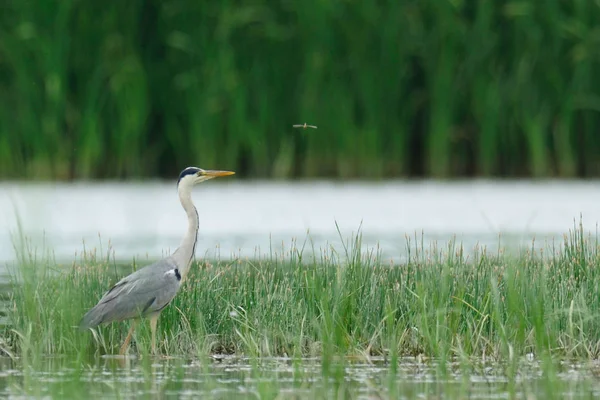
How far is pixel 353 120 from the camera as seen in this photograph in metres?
14.9

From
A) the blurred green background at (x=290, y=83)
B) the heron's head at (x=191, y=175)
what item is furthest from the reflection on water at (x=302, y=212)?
the heron's head at (x=191, y=175)

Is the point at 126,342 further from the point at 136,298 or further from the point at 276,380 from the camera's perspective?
the point at 276,380

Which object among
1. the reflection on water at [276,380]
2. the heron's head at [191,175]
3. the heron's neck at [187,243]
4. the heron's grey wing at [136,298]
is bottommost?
the reflection on water at [276,380]

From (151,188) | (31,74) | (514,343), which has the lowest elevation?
(514,343)

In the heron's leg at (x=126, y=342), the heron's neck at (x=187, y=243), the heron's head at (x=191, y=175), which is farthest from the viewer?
the heron's head at (x=191, y=175)

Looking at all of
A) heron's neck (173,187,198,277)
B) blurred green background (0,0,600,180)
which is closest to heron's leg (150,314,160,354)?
heron's neck (173,187,198,277)

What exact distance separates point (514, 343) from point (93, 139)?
29.9 ft

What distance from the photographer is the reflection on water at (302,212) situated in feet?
40.2

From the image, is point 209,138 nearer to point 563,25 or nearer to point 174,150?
point 174,150

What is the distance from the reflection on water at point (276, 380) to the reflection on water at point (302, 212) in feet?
16.8

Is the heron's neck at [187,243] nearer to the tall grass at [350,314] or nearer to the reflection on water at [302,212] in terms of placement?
the tall grass at [350,314]

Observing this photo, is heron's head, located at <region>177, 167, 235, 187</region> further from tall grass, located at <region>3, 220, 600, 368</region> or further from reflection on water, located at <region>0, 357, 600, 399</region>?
reflection on water, located at <region>0, 357, 600, 399</region>

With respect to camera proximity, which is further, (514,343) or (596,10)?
(596,10)

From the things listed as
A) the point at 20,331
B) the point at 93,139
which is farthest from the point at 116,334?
Answer: the point at 93,139
